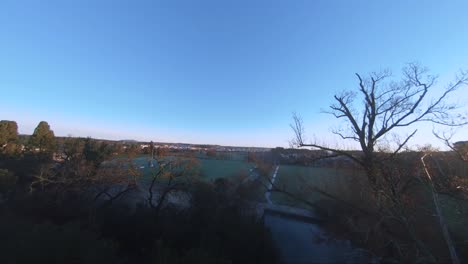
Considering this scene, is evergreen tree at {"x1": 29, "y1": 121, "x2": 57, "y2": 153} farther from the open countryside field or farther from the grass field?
the grass field

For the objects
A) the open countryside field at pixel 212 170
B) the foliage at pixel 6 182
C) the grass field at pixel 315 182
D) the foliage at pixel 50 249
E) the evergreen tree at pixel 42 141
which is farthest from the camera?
the evergreen tree at pixel 42 141

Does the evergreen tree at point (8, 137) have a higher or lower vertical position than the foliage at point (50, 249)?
higher

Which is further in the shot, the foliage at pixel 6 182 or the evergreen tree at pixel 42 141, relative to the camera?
the evergreen tree at pixel 42 141

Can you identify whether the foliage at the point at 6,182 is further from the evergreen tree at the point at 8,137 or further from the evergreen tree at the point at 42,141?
the evergreen tree at the point at 8,137

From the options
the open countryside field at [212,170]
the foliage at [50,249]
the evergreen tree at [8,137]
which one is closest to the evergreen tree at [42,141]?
the evergreen tree at [8,137]

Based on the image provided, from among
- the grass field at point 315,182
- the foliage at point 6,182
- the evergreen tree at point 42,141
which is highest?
the evergreen tree at point 42,141

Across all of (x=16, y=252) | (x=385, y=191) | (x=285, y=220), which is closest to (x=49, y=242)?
(x=16, y=252)

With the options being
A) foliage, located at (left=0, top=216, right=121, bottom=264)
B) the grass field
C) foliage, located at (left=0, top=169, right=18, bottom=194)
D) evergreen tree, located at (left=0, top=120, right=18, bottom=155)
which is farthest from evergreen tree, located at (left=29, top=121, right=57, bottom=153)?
foliage, located at (left=0, top=216, right=121, bottom=264)

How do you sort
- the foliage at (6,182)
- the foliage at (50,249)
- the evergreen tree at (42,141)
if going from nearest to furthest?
1. the foliage at (50,249)
2. the foliage at (6,182)
3. the evergreen tree at (42,141)

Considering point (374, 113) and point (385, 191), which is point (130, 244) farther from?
point (374, 113)
